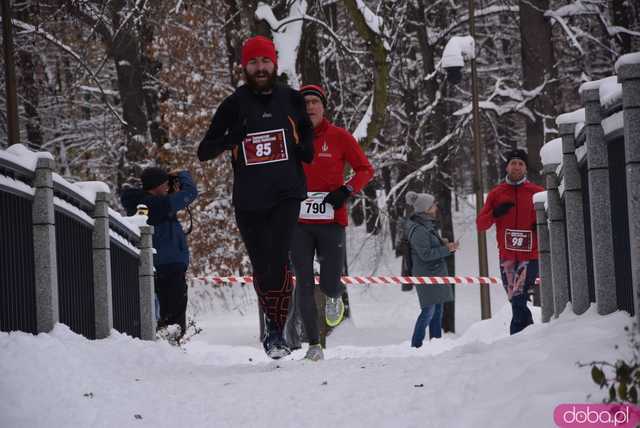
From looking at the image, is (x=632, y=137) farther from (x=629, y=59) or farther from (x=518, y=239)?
(x=518, y=239)

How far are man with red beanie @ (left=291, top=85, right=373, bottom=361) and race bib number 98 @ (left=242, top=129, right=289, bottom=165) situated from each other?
0.84 metres

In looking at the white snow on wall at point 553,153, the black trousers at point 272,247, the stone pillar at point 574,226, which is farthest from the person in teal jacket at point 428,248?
the black trousers at point 272,247

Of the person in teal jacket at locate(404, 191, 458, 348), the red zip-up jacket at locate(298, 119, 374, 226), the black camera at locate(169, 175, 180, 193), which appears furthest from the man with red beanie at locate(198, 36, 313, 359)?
the person in teal jacket at locate(404, 191, 458, 348)

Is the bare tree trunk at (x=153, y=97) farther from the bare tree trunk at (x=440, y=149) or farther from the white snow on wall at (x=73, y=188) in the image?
the white snow on wall at (x=73, y=188)

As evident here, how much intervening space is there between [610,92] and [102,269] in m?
4.33

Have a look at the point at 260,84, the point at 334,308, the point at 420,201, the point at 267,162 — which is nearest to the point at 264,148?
the point at 267,162

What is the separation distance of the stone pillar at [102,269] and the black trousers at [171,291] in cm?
202

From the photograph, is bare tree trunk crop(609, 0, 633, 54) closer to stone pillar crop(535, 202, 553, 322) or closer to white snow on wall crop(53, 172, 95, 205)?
stone pillar crop(535, 202, 553, 322)

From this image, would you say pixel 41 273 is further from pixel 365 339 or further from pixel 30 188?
pixel 365 339

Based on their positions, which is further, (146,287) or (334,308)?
(146,287)

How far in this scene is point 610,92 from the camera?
557 cm

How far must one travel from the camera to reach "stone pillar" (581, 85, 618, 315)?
581 centimetres

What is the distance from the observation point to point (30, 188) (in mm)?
6512

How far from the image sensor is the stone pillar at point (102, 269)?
7.98 m
